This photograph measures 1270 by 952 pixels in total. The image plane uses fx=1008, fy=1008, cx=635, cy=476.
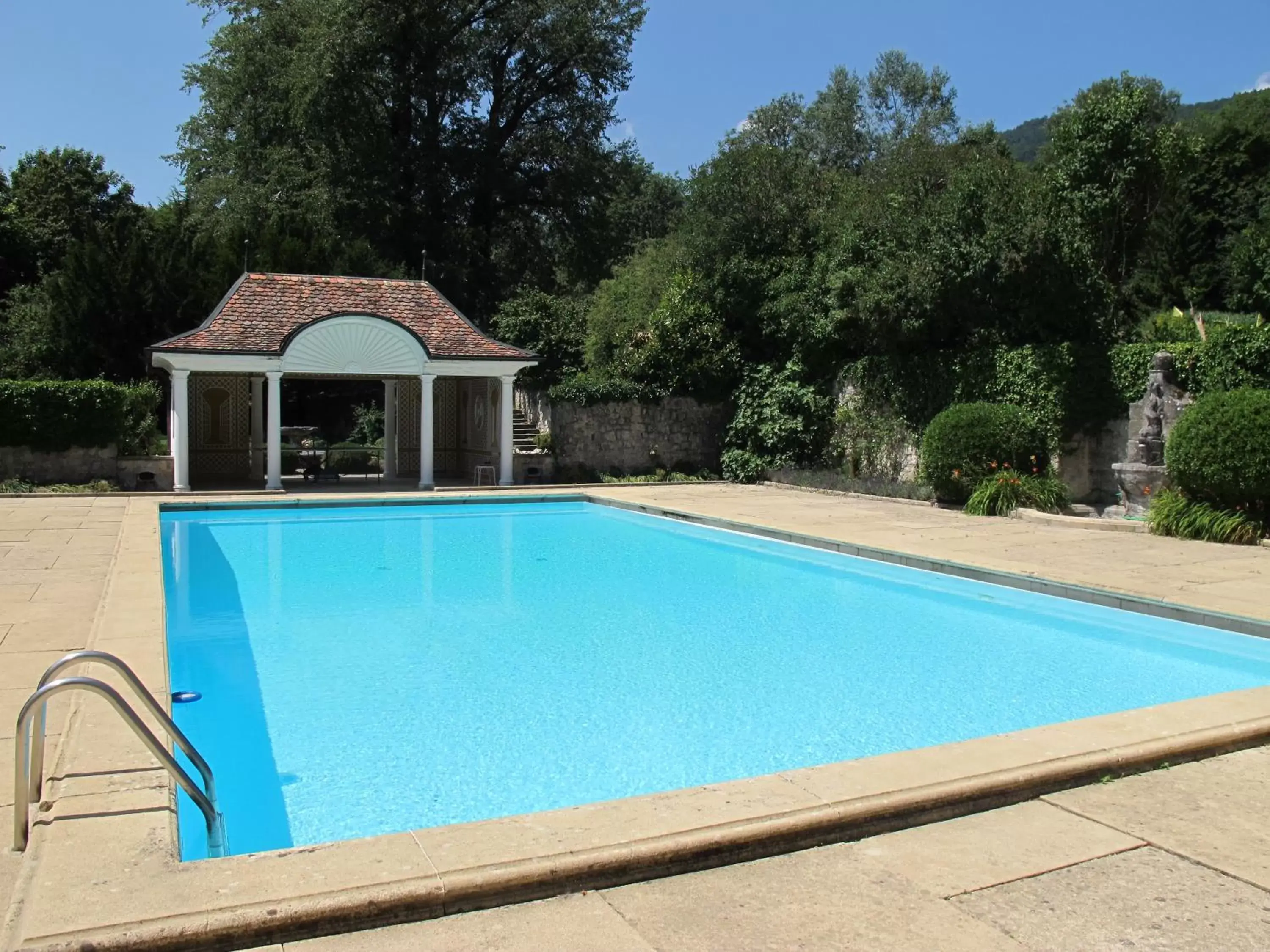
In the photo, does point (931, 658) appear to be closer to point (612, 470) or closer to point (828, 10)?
point (828, 10)

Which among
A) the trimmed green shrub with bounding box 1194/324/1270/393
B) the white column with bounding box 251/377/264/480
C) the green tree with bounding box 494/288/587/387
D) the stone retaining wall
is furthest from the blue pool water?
the green tree with bounding box 494/288/587/387

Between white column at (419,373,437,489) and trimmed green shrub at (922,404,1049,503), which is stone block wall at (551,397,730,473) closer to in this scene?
white column at (419,373,437,489)

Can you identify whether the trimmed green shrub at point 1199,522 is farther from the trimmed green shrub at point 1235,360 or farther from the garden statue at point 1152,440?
the trimmed green shrub at point 1235,360

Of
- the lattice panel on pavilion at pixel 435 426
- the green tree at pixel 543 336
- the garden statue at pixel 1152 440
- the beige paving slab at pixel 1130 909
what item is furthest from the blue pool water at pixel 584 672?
the green tree at pixel 543 336

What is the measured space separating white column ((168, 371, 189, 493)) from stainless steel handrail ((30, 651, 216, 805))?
15995mm

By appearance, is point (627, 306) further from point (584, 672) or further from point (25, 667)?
point (25, 667)

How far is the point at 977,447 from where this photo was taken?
16266 millimetres

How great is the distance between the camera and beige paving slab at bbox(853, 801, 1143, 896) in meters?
3.40

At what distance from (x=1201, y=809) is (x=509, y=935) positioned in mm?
2837

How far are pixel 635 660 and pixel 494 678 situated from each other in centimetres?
115


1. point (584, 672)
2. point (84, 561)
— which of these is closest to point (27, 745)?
point (584, 672)

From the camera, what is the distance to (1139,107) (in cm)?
1758

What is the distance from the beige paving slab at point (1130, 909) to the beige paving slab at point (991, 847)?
0.24 feet

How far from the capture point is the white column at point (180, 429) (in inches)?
741
